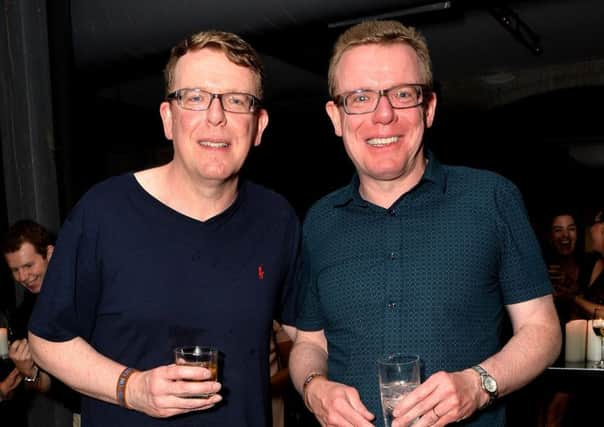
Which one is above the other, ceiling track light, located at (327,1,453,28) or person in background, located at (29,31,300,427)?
ceiling track light, located at (327,1,453,28)

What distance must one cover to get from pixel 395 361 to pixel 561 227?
5.08 meters

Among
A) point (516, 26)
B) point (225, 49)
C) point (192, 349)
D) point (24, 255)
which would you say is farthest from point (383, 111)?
point (516, 26)

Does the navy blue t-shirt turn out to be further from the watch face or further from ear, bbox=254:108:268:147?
the watch face

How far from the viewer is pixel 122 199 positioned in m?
1.83

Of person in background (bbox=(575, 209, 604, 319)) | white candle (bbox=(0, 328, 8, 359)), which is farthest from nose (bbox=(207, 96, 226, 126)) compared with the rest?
person in background (bbox=(575, 209, 604, 319))

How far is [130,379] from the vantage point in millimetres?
1623

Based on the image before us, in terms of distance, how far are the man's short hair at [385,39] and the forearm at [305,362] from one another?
0.79 m

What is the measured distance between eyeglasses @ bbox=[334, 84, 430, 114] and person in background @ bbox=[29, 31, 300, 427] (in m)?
0.28

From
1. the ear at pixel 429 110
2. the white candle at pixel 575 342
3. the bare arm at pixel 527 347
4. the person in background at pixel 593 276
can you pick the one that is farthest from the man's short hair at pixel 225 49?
the person in background at pixel 593 276

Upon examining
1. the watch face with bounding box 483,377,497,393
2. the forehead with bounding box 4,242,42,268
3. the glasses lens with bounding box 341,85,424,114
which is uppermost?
the glasses lens with bounding box 341,85,424,114

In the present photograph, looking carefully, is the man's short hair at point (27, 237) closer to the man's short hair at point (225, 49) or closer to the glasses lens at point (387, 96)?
the man's short hair at point (225, 49)

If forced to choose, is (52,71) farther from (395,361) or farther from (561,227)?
(561,227)

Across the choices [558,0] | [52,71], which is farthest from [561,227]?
[52,71]

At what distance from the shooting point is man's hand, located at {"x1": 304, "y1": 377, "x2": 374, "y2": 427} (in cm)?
158
